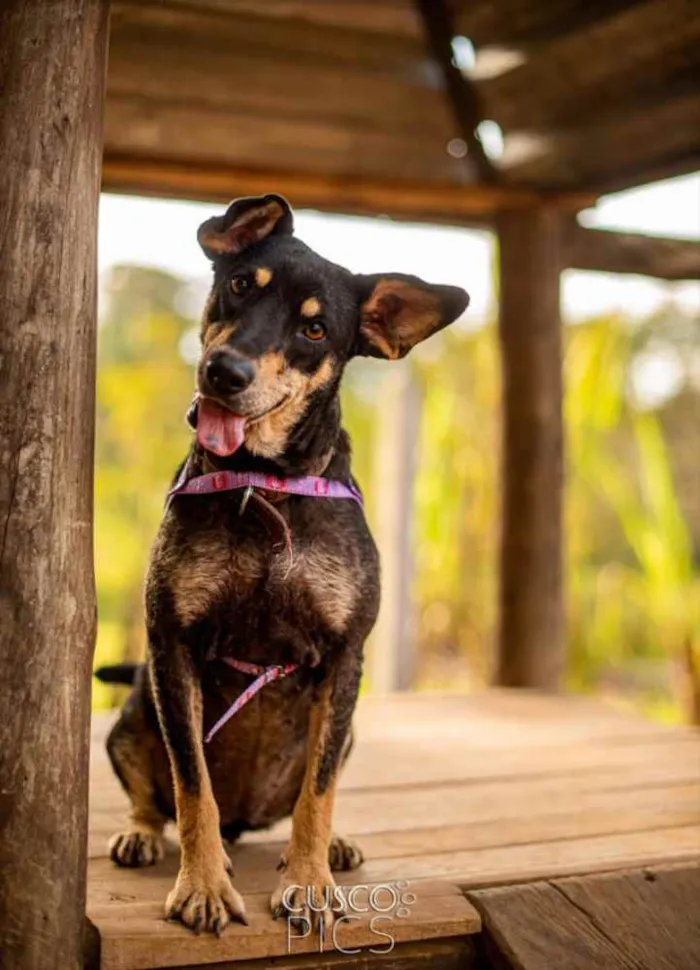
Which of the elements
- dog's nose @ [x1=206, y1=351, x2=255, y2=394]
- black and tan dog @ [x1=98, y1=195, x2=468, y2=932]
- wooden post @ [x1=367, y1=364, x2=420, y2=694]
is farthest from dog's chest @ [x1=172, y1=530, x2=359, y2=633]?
wooden post @ [x1=367, y1=364, x2=420, y2=694]

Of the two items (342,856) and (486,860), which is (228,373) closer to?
(342,856)

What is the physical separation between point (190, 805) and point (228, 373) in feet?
3.21

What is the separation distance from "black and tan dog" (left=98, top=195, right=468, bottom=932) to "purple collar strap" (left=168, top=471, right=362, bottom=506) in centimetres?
2

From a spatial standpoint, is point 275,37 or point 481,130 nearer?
point 275,37

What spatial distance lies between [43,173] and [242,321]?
50 centimetres

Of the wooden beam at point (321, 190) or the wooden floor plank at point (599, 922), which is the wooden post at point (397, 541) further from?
the wooden floor plank at point (599, 922)

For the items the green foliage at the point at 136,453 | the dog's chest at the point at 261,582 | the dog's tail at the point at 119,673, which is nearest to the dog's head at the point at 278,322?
the dog's chest at the point at 261,582

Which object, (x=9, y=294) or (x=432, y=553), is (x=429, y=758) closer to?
(x=9, y=294)

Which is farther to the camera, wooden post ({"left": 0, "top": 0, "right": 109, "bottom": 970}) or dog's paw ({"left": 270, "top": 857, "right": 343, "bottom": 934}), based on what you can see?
dog's paw ({"left": 270, "top": 857, "right": 343, "bottom": 934})

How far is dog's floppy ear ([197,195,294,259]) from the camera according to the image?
2791 millimetres

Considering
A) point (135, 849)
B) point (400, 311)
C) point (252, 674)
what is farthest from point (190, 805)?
point (400, 311)

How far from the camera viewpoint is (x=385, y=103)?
5.84m

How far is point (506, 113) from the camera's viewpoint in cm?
572

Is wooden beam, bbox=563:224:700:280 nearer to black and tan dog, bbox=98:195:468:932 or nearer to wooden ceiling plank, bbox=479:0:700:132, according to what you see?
wooden ceiling plank, bbox=479:0:700:132
